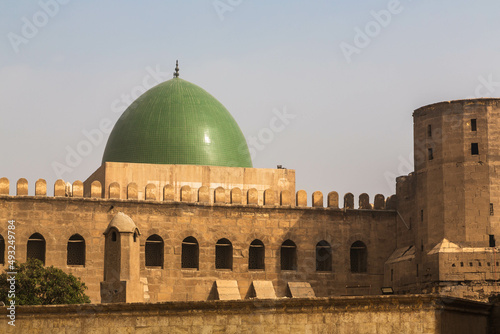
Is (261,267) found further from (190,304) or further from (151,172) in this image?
(190,304)

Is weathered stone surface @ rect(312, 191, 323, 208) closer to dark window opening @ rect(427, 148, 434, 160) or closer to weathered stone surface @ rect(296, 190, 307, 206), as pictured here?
weathered stone surface @ rect(296, 190, 307, 206)

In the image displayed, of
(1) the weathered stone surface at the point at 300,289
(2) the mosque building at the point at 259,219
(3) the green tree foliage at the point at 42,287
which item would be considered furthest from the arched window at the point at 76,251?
(1) the weathered stone surface at the point at 300,289

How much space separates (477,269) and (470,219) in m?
1.59

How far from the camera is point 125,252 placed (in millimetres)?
31484

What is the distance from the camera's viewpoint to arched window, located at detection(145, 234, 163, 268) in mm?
37250

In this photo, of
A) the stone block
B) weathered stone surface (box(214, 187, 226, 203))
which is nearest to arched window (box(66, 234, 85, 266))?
weathered stone surface (box(214, 187, 226, 203))

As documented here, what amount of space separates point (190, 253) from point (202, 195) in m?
1.91

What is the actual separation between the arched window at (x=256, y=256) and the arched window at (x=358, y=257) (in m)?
3.18

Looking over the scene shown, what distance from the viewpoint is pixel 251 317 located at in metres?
24.2

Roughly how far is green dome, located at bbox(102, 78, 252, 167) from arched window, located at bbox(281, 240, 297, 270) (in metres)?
4.29

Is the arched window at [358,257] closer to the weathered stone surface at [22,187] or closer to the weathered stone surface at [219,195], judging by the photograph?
the weathered stone surface at [219,195]

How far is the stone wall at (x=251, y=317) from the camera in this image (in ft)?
78.6

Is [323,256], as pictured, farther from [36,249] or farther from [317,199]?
[36,249]

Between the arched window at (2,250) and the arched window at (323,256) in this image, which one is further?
the arched window at (323,256)
